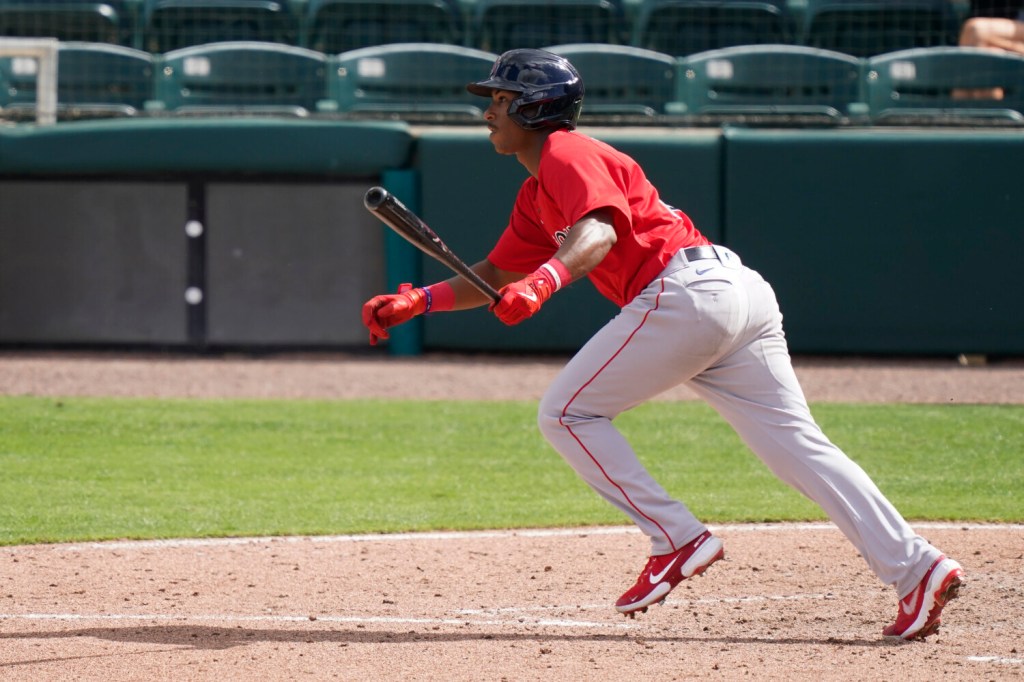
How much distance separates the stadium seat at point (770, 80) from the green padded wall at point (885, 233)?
2.89 ft

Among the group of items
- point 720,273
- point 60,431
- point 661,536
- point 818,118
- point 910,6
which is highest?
point 910,6

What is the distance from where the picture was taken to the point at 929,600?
3504mm

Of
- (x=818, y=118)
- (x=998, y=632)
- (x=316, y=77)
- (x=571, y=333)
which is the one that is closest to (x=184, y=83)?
(x=316, y=77)

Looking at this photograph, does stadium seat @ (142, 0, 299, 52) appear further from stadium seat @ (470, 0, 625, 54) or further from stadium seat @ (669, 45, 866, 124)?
stadium seat @ (669, 45, 866, 124)

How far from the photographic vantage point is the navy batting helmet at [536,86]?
12.1ft

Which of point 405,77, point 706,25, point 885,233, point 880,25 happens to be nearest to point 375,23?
point 405,77

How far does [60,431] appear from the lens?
7344 mm

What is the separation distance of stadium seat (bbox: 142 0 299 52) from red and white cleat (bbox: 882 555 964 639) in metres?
Result: 9.21

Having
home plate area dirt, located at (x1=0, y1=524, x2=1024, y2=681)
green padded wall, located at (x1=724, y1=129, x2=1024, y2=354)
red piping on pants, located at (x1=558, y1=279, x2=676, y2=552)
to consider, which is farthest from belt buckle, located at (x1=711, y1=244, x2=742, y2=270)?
green padded wall, located at (x1=724, y1=129, x2=1024, y2=354)

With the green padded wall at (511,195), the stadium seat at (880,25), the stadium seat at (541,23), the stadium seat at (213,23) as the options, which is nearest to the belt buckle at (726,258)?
the green padded wall at (511,195)

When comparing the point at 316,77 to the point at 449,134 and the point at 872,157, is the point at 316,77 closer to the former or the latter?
the point at 449,134

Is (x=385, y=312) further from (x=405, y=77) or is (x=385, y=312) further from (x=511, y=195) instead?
(x=405, y=77)

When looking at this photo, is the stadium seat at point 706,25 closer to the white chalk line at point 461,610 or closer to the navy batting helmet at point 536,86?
the white chalk line at point 461,610

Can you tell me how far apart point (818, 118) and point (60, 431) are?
19.4 ft
